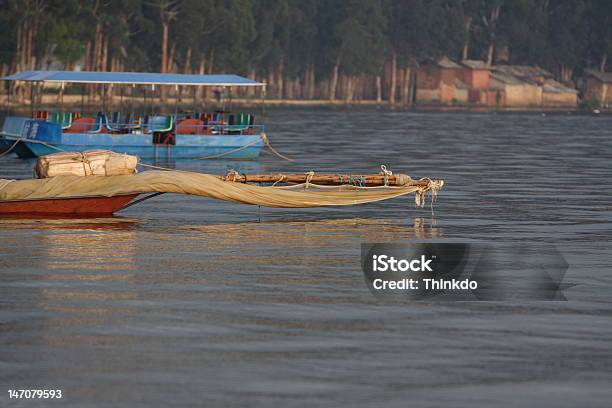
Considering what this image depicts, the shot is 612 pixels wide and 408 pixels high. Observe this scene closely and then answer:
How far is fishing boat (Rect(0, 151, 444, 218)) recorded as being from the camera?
26438 millimetres

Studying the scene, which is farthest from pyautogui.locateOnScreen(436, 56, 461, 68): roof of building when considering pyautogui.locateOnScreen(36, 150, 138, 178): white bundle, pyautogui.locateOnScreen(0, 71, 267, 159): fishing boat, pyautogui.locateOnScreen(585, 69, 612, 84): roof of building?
pyautogui.locateOnScreen(36, 150, 138, 178): white bundle

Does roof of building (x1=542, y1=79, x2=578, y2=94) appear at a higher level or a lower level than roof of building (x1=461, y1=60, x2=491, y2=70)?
lower

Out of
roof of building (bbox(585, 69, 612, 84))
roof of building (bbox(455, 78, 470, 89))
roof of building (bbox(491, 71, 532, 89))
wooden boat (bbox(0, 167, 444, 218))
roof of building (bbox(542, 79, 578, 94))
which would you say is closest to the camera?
wooden boat (bbox(0, 167, 444, 218))

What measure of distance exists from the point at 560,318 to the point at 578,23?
180 metres

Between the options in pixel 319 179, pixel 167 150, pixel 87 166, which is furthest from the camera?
pixel 167 150

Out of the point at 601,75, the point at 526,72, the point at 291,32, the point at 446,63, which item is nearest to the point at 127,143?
the point at 291,32

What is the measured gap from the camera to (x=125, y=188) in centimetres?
2639

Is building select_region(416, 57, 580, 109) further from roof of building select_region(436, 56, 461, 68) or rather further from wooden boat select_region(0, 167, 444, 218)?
wooden boat select_region(0, 167, 444, 218)

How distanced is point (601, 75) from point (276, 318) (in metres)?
182

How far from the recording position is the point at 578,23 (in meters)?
192

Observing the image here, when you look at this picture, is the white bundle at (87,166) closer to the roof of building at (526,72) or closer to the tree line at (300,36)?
the tree line at (300,36)

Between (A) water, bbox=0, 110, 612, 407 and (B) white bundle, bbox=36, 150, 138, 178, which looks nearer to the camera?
(A) water, bbox=0, 110, 612, 407

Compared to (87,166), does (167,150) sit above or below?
below

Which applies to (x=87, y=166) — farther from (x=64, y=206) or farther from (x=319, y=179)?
(x=319, y=179)
